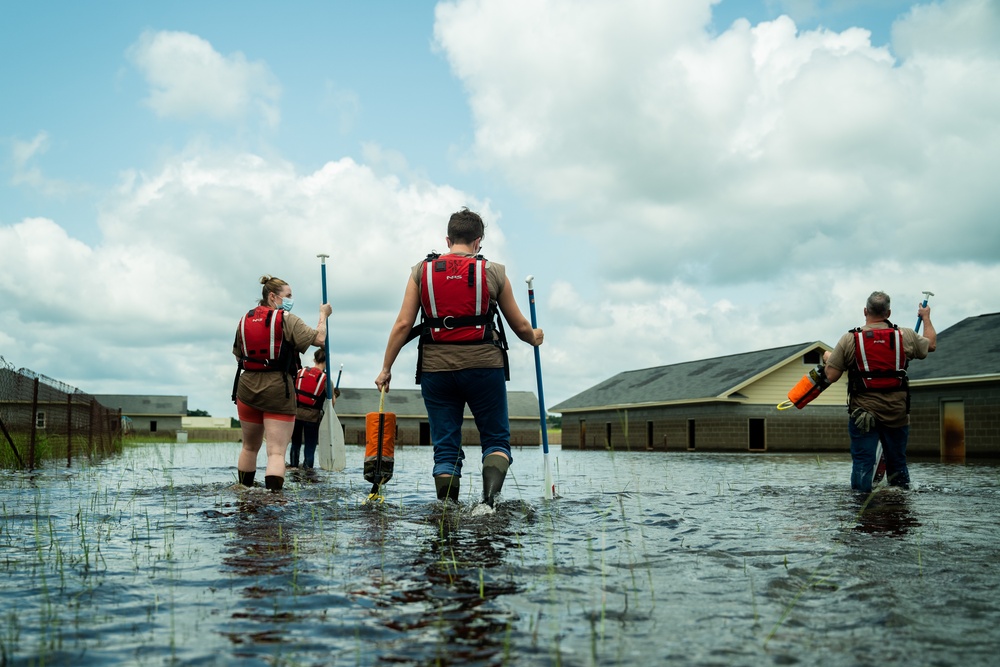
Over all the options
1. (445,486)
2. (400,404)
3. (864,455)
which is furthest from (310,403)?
(400,404)

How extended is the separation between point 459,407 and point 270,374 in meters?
1.97

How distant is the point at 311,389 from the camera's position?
1241cm

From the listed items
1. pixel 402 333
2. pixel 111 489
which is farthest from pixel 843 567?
pixel 111 489

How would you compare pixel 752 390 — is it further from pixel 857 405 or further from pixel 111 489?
pixel 111 489

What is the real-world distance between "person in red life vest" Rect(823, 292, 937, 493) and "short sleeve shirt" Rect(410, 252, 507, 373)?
364cm

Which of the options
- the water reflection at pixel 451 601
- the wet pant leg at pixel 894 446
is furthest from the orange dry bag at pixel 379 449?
the wet pant leg at pixel 894 446

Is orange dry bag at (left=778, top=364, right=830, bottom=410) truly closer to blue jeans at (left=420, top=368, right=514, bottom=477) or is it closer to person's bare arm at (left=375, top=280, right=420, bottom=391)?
blue jeans at (left=420, top=368, right=514, bottom=477)

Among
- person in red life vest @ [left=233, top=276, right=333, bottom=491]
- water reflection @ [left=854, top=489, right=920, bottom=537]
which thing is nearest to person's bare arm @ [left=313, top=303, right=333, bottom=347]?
person in red life vest @ [left=233, top=276, right=333, bottom=491]

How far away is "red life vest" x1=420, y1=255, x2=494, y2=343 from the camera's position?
5551mm

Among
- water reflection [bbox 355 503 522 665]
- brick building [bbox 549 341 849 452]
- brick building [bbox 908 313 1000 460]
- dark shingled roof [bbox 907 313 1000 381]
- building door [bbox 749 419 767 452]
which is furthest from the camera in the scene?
building door [bbox 749 419 767 452]

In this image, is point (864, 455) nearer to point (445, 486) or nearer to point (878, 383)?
point (878, 383)

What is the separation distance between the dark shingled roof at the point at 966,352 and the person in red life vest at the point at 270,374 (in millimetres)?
22682

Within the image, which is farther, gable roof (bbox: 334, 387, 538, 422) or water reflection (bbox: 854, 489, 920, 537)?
gable roof (bbox: 334, 387, 538, 422)

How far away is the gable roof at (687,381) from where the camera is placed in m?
33.5
